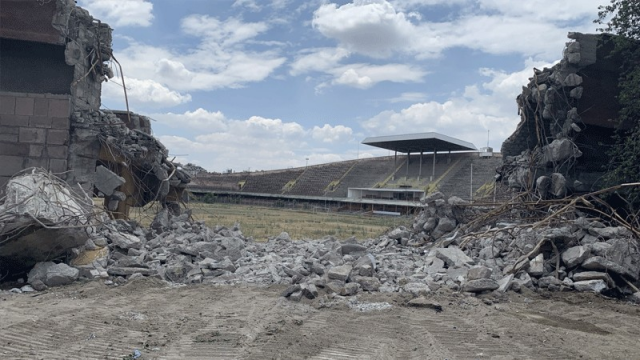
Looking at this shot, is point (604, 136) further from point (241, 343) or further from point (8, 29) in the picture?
point (8, 29)

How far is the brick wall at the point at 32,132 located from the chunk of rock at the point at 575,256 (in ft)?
33.3

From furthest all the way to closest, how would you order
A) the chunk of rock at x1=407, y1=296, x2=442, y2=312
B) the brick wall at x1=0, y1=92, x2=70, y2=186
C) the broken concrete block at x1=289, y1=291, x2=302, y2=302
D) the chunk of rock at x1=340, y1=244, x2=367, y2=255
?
1. the brick wall at x1=0, y1=92, x2=70, y2=186
2. the chunk of rock at x1=340, y1=244, x2=367, y2=255
3. the broken concrete block at x1=289, y1=291, x2=302, y2=302
4. the chunk of rock at x1=407, y1=296, x2=442, y2=312

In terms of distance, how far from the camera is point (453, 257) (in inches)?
361

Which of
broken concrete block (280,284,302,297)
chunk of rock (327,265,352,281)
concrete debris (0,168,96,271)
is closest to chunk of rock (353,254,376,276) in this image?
chunk of rock (327,265,352,281)

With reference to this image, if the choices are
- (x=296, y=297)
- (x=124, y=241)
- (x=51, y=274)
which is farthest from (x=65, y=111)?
(x=296, y=297)

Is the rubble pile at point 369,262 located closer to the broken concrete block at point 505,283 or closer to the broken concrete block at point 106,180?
the broken concrete block at point 505,283

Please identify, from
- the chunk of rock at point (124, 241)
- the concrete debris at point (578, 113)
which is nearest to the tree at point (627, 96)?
the concrete debris at point (578, 113)

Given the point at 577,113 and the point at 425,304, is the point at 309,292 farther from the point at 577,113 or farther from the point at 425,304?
the point at 577,113

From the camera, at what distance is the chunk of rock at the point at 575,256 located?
845 centimetres

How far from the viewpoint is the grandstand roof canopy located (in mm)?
38438

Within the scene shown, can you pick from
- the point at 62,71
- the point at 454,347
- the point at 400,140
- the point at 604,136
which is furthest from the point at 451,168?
the point at 454,347

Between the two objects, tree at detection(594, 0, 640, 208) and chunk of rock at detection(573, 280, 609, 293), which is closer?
chunk of rock at detection(573, 280, 609, 293)

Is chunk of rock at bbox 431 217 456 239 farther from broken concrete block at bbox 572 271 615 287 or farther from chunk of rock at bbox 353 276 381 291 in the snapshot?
chunk of rock at bbox 353 276 381 291

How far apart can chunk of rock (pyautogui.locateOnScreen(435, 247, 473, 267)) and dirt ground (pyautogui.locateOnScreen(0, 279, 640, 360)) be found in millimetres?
1290
